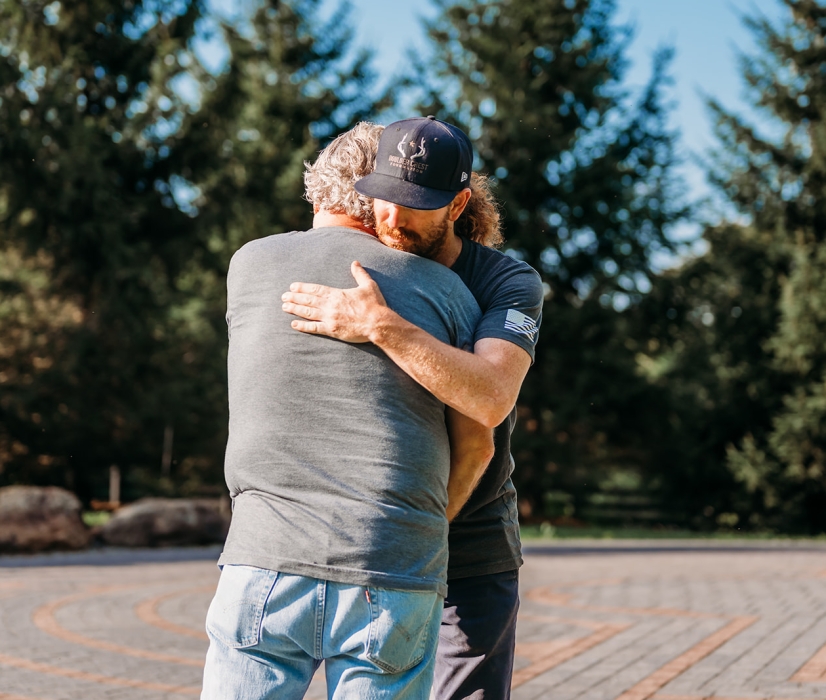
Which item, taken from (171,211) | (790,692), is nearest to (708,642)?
(790,692)

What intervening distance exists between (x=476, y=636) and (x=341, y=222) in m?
1.02

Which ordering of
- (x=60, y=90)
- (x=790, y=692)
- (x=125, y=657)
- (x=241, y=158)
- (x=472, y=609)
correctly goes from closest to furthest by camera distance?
1. (x=472, y=609)
2. (x=790, y=692)
3. (x=125, y=657)
4. (x=60, y=90)
5. (x=241, y=158)

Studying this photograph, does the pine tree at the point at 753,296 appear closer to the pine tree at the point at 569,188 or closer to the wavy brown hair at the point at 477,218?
the pine tree at the point at 569,188

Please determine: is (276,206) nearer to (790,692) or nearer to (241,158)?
(241,158)

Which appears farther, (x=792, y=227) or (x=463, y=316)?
(x=792, y=227)

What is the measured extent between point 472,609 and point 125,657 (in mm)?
4208

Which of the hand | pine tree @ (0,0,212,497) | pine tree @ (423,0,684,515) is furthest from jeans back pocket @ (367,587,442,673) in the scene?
pine tree @ (423,0,684,515)

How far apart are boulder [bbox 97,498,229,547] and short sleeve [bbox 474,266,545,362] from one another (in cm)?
1269

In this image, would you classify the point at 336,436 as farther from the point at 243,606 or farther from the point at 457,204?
the point at 457,204

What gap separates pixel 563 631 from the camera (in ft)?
22.9

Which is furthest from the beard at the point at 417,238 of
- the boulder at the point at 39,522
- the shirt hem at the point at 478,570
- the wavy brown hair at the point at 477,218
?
the boulder at the point at 39,522

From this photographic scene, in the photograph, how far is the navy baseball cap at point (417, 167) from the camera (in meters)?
1.89

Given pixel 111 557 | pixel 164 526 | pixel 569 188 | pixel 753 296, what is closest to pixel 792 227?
→ pixel 753 296

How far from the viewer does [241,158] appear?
2308 centimetres
